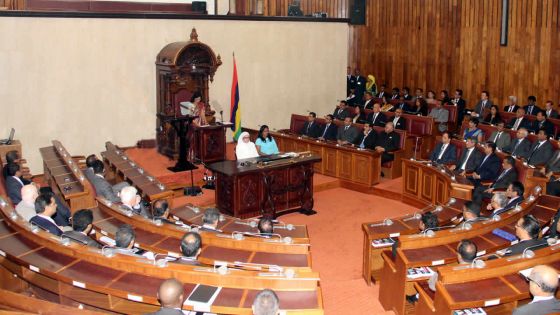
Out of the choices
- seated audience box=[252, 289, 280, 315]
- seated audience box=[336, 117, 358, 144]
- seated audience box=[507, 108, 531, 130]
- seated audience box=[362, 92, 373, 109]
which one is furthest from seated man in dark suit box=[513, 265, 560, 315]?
seated audience box=[362, 92, 373, 109]

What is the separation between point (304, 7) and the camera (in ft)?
60.4

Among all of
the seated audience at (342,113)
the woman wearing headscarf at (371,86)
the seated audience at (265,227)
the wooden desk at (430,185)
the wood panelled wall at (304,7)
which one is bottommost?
the wooden desk at (430,185)

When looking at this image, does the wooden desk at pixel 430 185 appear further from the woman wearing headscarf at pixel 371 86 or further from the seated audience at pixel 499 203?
the woman wearing headscarf at pixel 371 86

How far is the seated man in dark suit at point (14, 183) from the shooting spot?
8.40 meters

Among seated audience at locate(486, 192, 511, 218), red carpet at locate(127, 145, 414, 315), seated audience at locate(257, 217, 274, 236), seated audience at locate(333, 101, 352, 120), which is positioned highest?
seated audience at locate(333, 101, 352, 120)

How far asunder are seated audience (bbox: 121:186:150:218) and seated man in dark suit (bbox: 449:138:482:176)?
18.2ft

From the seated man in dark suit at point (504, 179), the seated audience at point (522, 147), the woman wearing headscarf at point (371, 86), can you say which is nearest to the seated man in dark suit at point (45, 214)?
the seated man in dark suit at point (504, 179)

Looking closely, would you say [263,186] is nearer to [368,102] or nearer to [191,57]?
[191,57]

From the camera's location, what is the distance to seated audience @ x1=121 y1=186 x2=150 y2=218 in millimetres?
6938

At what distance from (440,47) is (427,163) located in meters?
7.11

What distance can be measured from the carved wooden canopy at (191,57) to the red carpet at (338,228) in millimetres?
1946

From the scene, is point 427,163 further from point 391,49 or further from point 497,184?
point 391,49

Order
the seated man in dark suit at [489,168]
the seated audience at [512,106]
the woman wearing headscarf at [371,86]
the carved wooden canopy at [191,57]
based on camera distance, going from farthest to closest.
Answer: the woman wearing headscarf at [371,86], the seated audience at [512,106], the carved wooden canopy at [191,57], the seated man in dark suit at [489,168]

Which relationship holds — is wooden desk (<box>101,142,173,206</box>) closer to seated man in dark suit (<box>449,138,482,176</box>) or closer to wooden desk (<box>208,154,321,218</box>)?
wooden desk (<box>208,154,321,218</box>)
